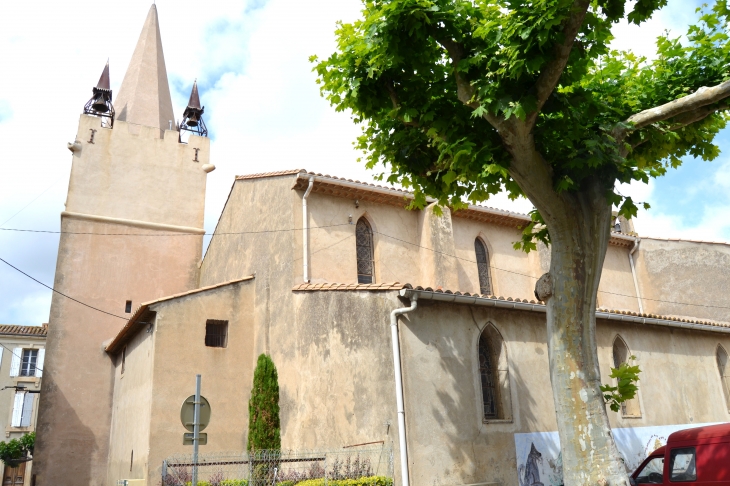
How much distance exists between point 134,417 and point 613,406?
42.7ft

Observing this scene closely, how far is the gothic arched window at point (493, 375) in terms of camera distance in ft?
47.6

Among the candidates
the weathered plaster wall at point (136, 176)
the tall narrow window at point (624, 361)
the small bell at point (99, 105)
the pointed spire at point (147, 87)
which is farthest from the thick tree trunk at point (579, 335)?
the small bell at point (99, 105)

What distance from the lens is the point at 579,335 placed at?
8.43 meters

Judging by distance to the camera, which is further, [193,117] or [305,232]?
[193,117]

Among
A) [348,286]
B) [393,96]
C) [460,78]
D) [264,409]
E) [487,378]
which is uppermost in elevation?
[393,96]

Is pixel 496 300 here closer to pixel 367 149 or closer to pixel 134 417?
pixel 367 149

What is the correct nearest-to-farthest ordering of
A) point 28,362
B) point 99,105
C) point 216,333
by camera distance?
point 216,333, point 99,105, point 28,362

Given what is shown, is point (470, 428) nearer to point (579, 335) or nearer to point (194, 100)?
point (579, 335)

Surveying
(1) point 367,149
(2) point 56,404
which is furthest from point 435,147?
(2) point 56,404

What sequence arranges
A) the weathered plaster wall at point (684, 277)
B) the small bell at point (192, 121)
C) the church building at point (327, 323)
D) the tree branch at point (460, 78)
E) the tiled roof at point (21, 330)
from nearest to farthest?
the tree branch at point (460, 78), the church building at point (327, 323), the weathered plaster wall at point (684, 277), the small bell at point (192, 121), the tiled roof at point (21, 330)

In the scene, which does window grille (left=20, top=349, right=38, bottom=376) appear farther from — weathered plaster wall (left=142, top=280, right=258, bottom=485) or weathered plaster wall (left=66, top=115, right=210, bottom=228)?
weathered plaster wall (left=142, top=280, right=258, bottom=485)

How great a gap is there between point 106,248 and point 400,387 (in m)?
14.9

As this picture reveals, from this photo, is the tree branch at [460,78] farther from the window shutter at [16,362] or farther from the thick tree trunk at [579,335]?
the window shutter at [16,362]

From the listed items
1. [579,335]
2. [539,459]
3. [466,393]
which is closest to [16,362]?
[466,393]
